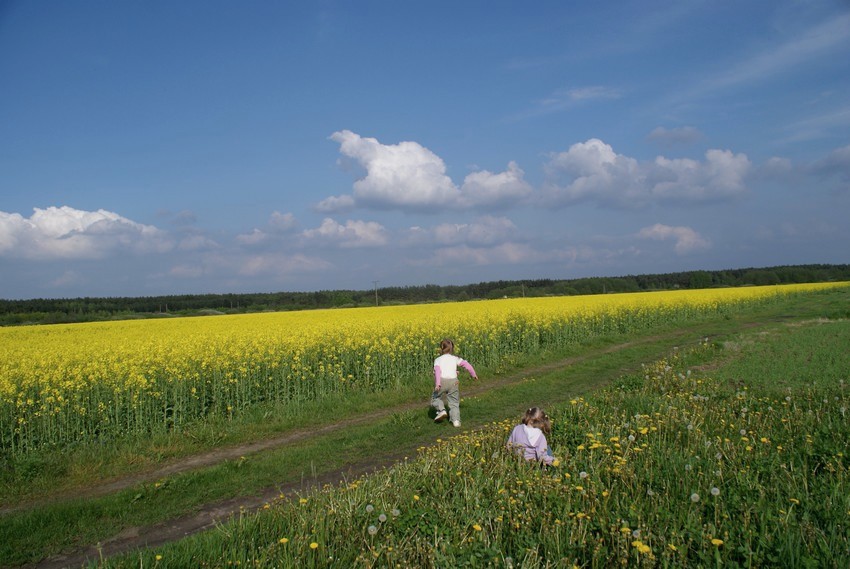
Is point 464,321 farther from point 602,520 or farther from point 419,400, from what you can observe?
point 602,520

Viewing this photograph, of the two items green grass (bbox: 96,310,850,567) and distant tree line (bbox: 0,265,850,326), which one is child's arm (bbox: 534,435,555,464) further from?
distant tree line (bbox: 0,265,850,326)

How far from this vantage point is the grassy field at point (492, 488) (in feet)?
13.4

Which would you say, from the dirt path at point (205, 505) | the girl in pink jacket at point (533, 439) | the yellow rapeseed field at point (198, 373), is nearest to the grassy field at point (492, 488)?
the dirt path at point (205, 505)

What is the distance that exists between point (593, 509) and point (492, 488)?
1.06m

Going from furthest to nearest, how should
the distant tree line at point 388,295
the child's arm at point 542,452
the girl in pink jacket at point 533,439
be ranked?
the distant tree line at point 388,295
the girl in pink jacket at point 533,439
the child's arm at point 542,452

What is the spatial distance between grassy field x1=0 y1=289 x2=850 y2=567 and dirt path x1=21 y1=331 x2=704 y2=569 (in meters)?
0.12

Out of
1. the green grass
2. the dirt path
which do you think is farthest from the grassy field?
the dirt path

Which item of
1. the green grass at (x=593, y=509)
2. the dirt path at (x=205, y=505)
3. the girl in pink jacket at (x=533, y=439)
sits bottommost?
the dirt path at (x=205, y=505)

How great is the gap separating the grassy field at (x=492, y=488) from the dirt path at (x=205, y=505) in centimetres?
12

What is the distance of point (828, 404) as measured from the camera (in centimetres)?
819

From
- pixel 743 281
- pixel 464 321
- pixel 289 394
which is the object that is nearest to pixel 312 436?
pixel 289 394

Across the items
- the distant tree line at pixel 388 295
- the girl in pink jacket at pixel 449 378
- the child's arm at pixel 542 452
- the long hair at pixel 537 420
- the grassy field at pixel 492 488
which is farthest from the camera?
the distant tree line at pixel 388 295

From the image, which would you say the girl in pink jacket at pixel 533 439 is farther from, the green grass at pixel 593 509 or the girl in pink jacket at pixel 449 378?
the girl in pink jacket at pixel 449 378

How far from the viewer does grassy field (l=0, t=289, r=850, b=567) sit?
13.4 ft
